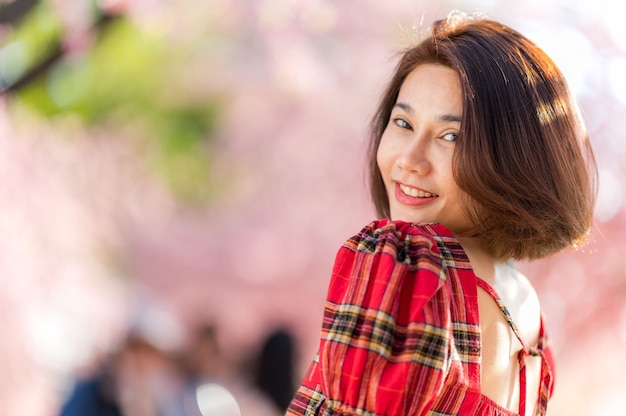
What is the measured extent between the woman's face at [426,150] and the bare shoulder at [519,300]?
0.39ft

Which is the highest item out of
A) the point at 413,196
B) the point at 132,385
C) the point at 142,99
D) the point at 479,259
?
the point at 142,99

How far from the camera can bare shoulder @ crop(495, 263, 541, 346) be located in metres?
1.22

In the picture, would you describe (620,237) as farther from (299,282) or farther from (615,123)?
(299,282)

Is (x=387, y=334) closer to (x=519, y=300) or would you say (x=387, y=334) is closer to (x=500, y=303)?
(x=500, y=303)

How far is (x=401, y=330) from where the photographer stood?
994 millimetres

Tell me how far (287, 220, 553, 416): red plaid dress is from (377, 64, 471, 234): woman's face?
12 cm

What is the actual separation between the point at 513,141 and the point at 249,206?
2035 mm

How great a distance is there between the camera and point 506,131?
1153mm

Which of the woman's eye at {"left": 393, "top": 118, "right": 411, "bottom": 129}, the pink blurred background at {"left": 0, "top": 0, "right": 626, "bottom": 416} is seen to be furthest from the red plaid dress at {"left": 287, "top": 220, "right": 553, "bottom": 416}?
the pink blurred background at {"left": 0, "top": 0, "right": 626, "bottom": 416}

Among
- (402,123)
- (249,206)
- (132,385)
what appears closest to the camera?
(402,123)

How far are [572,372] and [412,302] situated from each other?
8.08 ft

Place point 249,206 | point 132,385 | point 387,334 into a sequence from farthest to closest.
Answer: point 249,206 → point 132,385 → point 387,334

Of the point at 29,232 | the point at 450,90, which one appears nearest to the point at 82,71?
the point at 29,232

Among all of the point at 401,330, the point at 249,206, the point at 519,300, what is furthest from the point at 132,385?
the point at 401,330
